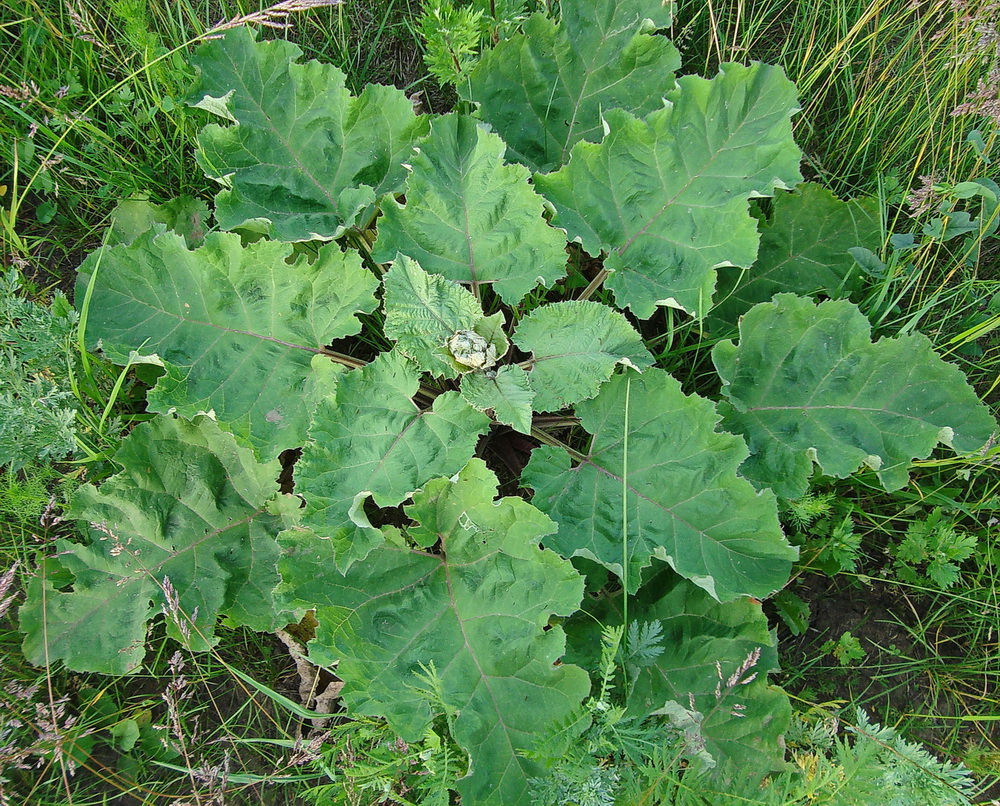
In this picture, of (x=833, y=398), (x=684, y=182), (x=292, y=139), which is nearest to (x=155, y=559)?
(x=292, y=139)

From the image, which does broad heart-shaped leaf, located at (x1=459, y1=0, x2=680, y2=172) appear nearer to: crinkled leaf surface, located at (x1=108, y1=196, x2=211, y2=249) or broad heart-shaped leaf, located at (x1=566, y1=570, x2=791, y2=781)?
crinkled leaf surface, located at (x1=108, y1=196, x2=211, y2=249)

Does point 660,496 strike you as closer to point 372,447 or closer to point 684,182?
point 372,447

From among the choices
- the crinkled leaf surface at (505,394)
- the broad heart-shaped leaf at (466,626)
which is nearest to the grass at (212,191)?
the broad heart-shaped leaf at (466,626)

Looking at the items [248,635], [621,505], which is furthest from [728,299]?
[248,635]

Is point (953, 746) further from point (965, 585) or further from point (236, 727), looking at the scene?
point (236, 727)

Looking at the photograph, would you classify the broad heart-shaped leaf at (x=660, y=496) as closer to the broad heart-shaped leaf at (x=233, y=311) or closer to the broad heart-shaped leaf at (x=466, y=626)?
the broad heart-shaped leaf at (x=466, y=626)
